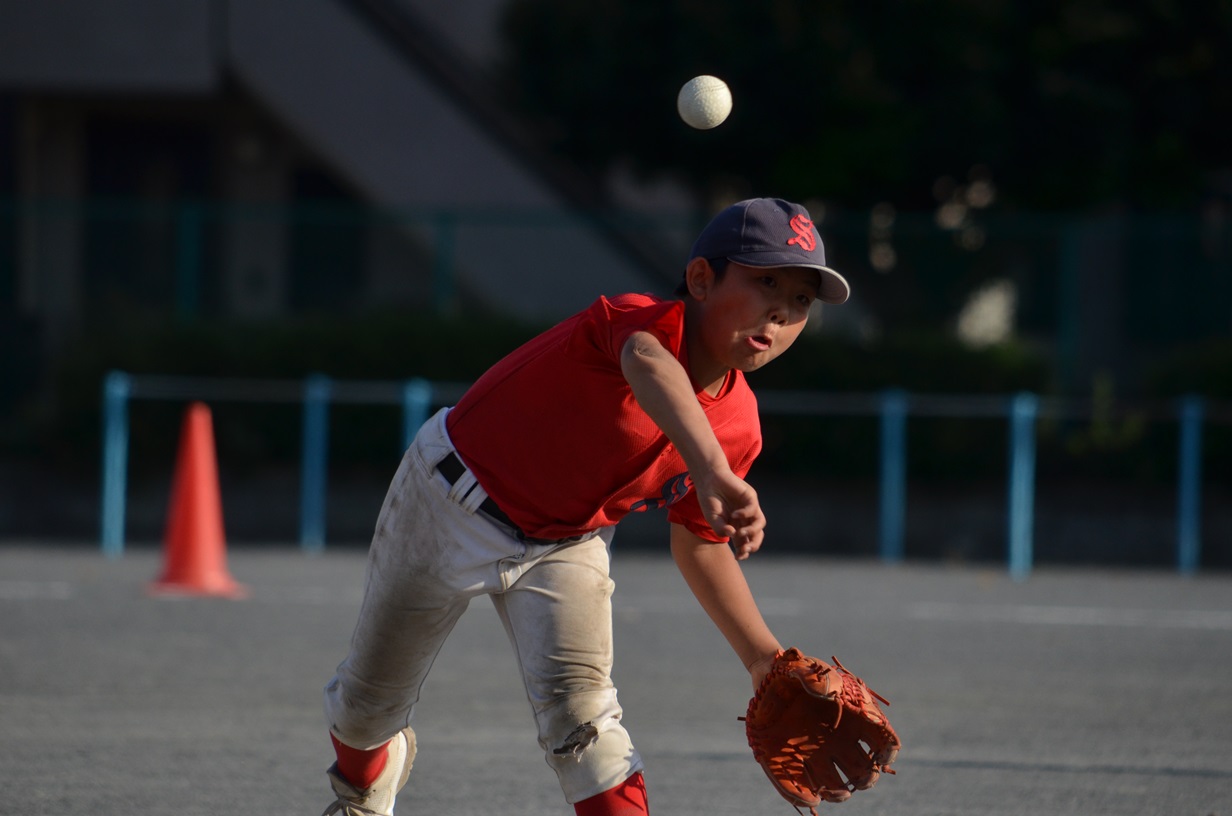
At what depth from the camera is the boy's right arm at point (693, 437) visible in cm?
348

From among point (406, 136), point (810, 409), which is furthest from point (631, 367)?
point (406, 136)

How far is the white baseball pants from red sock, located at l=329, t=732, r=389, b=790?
8cm

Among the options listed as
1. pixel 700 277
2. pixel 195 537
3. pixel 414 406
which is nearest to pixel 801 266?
pixel 700 277

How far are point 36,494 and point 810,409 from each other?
721 centimetres

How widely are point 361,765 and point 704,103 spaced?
205cm

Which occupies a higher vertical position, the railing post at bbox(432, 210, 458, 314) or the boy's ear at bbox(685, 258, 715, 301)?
the railing post at bbox(432, 210, 458, 314)

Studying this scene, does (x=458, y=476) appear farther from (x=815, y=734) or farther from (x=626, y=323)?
(x=815, y=734)

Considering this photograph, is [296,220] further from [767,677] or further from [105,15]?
[767,677]

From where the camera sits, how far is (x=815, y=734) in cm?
408

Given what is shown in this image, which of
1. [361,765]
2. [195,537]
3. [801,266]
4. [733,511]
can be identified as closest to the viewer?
[733,511]

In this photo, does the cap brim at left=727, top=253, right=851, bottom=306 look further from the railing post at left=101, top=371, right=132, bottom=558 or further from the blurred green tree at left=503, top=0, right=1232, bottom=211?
the blurred green tree at left=503, top=0, right=1232, bottom=211

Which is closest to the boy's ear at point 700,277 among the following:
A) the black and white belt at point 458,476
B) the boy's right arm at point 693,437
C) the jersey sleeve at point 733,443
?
the boy's right arm at point 693,437

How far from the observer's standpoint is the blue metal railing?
13977mm

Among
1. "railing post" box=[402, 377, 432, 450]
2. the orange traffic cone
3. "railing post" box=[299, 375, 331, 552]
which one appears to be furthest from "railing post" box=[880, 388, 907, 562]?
the orange traffic cone
